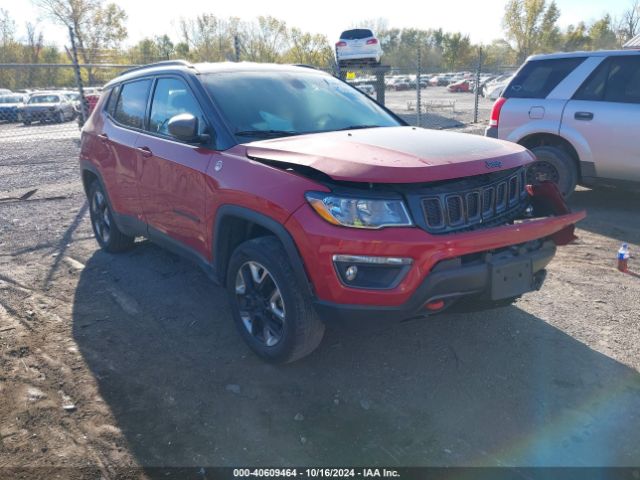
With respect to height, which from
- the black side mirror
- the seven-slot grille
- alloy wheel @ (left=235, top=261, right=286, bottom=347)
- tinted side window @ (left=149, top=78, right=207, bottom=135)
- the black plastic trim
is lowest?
alloy wheel @ (left=235, top=261, right=286, bottom=347)

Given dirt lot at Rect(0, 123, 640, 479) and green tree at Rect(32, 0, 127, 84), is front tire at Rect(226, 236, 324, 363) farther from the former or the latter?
green tree at Rect(32, 0, 127, 84)

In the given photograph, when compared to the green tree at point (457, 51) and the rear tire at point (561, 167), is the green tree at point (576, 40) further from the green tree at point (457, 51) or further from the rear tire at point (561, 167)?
the rear tire at point (561, 167)

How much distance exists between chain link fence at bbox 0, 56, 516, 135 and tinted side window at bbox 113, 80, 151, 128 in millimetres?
5257

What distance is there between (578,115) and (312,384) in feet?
15.8

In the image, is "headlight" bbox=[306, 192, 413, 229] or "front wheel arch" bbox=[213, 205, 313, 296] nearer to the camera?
"headlight" bbox=[306, 192, 413, 229]

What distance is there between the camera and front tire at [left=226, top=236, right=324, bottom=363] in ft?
9.63

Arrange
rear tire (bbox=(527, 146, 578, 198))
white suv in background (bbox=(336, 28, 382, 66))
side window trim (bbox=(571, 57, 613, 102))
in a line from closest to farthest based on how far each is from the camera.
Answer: side window trim (bbox=(571, 57, 613, 102)) < rear tire (bbox=(527, 146, 578, 198)) < white suv in background (bbox=(336, 28, 382, 66))

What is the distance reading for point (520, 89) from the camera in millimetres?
6590

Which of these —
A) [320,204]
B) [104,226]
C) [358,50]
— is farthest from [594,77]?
[358,50]

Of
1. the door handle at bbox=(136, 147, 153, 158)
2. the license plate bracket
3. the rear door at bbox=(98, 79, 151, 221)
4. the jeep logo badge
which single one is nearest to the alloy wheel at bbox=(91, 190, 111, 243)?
the rear door at bbox=(98, 79, 151, 221)

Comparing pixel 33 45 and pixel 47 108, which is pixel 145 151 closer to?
pixel 47 108

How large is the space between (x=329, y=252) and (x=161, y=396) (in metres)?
1.34

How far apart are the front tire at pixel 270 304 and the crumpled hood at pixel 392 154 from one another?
0.55 metres

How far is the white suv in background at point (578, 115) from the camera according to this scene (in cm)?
580
